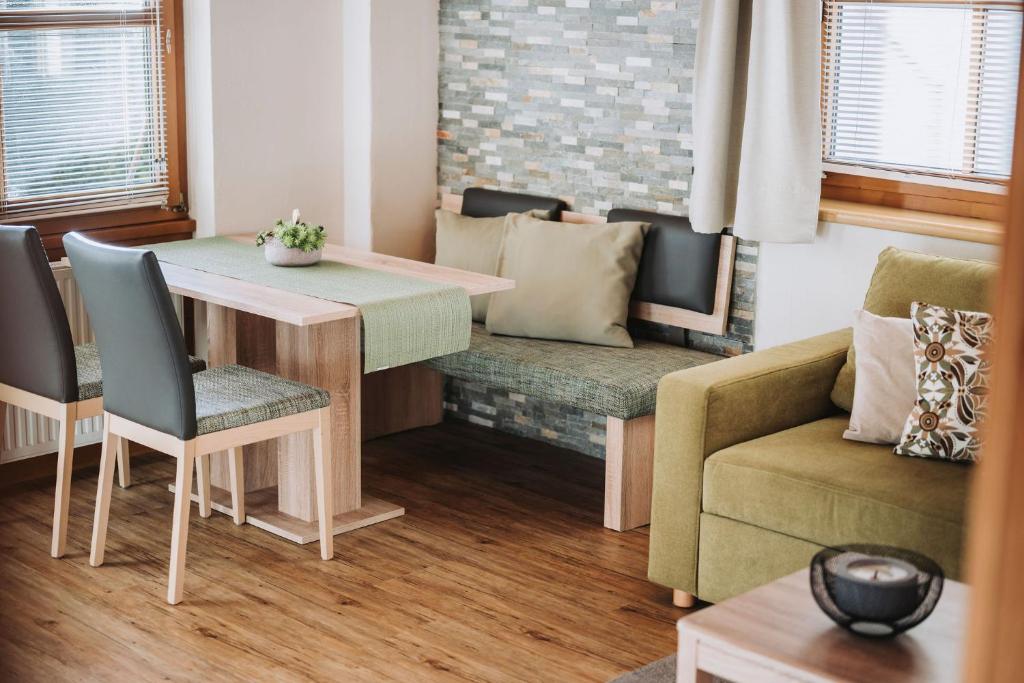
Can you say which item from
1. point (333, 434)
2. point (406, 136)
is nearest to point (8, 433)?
point (333, 434)

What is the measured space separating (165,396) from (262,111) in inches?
61.9

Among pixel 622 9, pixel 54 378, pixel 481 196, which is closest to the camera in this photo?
pixel 54 378

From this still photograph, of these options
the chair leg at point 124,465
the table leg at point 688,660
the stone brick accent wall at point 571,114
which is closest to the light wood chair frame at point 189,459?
the chair leg at point 124,465

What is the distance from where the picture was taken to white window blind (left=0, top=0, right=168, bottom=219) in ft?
12.5

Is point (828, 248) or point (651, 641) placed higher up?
point (828, 248)

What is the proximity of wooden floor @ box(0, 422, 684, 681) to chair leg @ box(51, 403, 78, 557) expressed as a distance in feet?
0.19

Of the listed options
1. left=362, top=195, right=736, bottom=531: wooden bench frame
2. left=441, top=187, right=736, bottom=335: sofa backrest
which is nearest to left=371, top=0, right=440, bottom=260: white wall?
left=362, top=195, right=736, bottom=531: wooden bench frame

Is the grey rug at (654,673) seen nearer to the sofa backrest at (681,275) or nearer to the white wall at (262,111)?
the sofa backrest at (681,275)

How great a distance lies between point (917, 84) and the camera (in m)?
3.50

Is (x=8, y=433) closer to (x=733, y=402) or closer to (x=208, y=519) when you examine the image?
(x=208, y=519)

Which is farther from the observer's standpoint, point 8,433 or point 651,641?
point 8,433

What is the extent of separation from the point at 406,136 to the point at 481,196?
0.37 m

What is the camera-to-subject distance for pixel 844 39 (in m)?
3.66

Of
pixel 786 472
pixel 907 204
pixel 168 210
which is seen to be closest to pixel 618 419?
pixel 786 472
